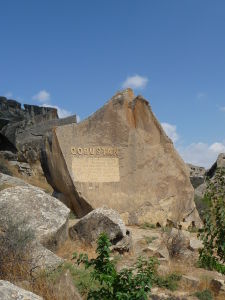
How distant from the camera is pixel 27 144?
20.4 meters

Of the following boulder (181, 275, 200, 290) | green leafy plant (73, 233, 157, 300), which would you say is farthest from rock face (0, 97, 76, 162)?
green leafy plant (73, 233, 157, 300)

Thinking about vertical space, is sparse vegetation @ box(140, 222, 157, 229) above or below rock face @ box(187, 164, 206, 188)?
below

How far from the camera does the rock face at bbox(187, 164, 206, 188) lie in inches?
814

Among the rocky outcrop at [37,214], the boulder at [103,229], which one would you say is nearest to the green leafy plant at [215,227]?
the rocky outcrop at [37,214]

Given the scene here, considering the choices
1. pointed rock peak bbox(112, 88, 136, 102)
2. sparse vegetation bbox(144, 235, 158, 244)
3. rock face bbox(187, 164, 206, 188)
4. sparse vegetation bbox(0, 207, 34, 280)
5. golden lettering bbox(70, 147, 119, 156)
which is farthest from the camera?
rock face bbox(187, 164, 206, 188)

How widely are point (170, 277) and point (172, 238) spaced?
1.89 meters

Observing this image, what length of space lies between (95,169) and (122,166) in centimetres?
70

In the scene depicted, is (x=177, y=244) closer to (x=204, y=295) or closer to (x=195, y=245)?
(x=195, y=245)

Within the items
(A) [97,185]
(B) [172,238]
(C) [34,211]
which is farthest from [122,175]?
(C) [34,211]

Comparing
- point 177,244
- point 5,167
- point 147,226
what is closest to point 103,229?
point 177,244

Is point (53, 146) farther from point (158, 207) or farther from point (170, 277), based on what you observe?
point (170, 277)

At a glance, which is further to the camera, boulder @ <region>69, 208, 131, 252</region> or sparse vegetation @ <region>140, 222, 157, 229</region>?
sparse vegetation @ <region>140, 222, 157, 229</region>

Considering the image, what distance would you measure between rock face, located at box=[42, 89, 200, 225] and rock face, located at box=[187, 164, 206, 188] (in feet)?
31.5

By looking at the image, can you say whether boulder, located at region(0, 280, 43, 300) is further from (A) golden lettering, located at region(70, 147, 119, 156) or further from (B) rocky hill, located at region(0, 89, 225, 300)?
(A) golden lettering, located at region(70, 147, 119, 156)
